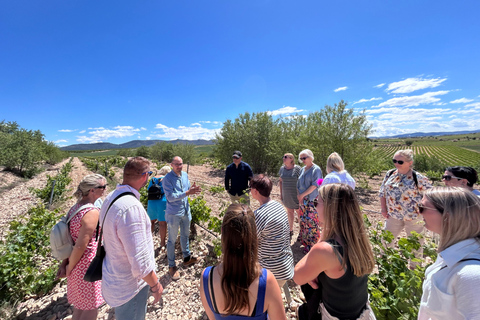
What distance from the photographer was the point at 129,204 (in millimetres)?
1591

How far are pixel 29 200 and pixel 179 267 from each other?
11465mm

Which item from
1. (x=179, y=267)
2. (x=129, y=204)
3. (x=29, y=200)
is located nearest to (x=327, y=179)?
(x=129, y=204)

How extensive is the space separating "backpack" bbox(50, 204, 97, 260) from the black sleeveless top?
2177 millimetres

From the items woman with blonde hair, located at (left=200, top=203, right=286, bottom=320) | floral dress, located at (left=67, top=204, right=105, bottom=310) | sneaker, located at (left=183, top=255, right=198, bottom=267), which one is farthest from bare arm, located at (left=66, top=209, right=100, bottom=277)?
sneaker, located at (left=183, top=255, right=198, bottom=267)

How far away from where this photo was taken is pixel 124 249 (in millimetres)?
1593

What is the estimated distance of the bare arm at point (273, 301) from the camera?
4.11 feet

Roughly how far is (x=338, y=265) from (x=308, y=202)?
8.50 ft

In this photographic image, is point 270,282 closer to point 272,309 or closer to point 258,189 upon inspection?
point 272,309

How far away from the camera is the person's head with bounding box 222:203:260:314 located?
3.96 ft

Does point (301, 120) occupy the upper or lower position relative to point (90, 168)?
upper

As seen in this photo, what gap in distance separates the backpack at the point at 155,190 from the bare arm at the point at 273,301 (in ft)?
11.1

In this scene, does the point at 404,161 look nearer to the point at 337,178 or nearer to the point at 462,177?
the point at 462,177

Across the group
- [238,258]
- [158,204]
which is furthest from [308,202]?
[158,204]

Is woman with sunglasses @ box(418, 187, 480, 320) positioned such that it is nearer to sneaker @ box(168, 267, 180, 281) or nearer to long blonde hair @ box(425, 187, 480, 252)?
long blonde hair @ box(425, 187, 480, 252)
